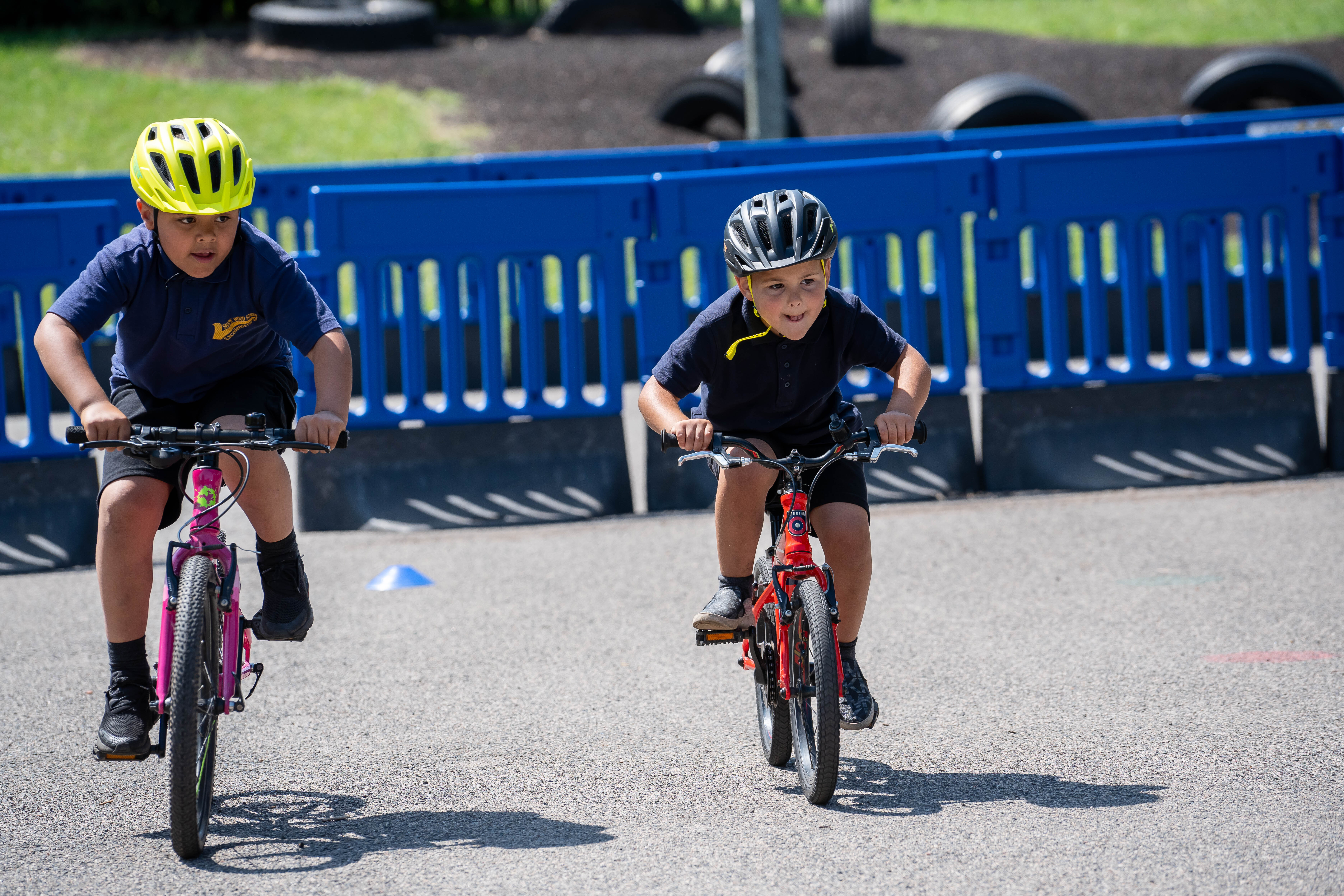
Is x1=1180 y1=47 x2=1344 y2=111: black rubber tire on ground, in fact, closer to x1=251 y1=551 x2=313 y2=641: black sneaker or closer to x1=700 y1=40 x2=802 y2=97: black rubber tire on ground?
x1=700 y1=40 x2=802 y2=97: black rubber tire on ground

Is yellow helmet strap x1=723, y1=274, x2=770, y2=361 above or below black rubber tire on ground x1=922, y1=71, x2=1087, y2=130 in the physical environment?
below

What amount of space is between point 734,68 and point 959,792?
15.9 m

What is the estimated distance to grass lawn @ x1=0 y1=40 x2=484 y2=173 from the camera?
1888cm

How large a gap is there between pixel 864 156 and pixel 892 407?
756cm

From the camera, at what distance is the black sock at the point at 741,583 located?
4.50 meters

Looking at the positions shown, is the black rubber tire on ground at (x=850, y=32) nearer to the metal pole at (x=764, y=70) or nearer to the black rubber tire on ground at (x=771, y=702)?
the metal pole at (x=764, y=70)

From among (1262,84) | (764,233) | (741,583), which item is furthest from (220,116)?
(764,233)

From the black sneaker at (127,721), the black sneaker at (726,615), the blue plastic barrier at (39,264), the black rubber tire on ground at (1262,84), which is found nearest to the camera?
the black sneaker at (127,721)

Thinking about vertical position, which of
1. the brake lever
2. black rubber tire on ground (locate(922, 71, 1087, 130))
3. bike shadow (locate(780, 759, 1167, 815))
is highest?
black rubber tire on ground (locate(922, 71, 1087, 130))

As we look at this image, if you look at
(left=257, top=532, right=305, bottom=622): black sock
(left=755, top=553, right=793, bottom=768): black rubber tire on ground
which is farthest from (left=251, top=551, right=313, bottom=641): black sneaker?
(left=755, top=553, right=793, bottom=768): black rubber tire on ground

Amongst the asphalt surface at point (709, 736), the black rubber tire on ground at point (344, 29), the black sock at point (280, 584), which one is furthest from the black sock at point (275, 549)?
the black rubber tire on ground at point (344, 29)

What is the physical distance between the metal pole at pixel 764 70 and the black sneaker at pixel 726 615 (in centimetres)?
968

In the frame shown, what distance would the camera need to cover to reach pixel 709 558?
22.5 ft

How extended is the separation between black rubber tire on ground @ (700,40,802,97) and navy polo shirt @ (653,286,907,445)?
1279cm
